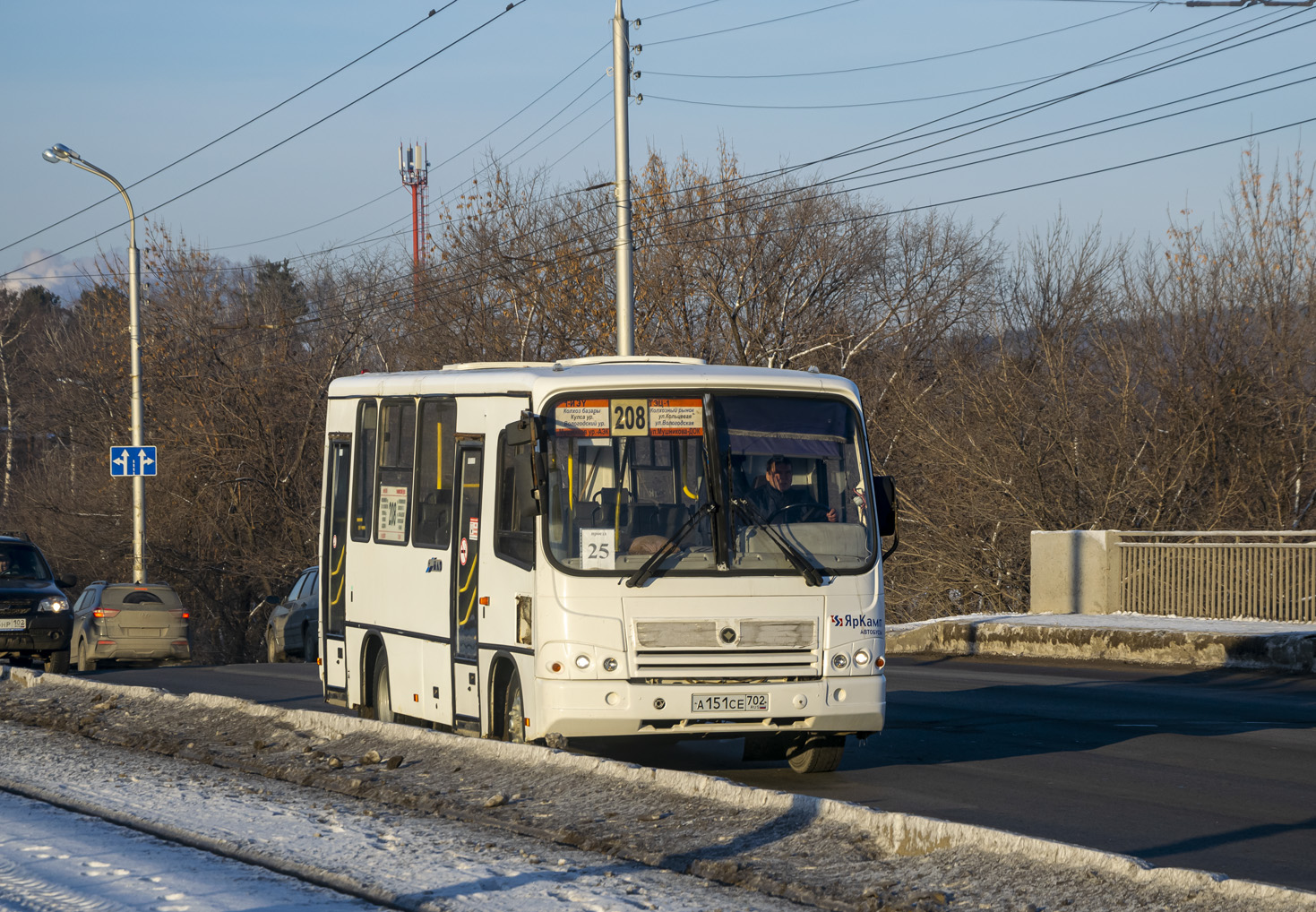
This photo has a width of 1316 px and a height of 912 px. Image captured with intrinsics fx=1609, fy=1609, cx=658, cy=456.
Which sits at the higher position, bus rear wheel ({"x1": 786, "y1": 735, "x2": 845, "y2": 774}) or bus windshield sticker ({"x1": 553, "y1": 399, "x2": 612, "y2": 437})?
bus windshield sticker ({"x1": 553, "y1": 399, "x2": 612, "y2": 437})

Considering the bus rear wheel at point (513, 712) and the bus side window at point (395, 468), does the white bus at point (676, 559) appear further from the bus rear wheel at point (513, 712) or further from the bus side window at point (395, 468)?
the bus side window at point (395, 468)

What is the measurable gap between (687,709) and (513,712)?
1.54 m

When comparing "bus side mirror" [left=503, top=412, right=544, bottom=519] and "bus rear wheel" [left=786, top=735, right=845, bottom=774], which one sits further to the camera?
"bus rear wheel" [left=786, top=735, right=845, bottom=774]

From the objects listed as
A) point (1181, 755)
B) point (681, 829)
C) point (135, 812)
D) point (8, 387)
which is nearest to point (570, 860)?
point (681, 829)

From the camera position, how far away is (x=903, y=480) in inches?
1358

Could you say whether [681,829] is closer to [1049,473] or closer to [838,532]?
[838,532]

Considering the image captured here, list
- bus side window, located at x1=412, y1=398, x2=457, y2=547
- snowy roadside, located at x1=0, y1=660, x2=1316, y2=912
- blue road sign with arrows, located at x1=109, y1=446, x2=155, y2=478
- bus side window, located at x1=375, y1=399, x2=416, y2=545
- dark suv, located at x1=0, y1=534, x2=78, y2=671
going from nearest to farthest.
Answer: snowy roadside, located at x1=0, y1=660, x2=1316, y2=912
bus side window, located at x1=412, y1=398, x2=457, y2=547
bus side window, located at x1=375, y1=399, x2=416, y2=545
dark suv, located at x1=0, y1=534, x2=78, y2=671
blue road sign with arrows, located at x1=109, y1=446, x2=155, y2=478

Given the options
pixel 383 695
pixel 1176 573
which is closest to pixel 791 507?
pixel 383 695

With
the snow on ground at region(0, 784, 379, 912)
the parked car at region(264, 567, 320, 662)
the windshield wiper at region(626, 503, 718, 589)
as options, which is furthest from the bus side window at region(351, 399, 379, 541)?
the parked car at region(264, 567, 320, 662)

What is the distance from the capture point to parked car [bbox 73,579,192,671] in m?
27.0

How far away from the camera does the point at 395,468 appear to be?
1366cm

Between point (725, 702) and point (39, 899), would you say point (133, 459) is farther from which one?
point (39, 899)

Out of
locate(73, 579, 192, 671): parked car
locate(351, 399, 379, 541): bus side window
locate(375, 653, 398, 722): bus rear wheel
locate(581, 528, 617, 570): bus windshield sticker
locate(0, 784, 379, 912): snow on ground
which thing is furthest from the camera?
locate(73, 579, 192, 671): parked car

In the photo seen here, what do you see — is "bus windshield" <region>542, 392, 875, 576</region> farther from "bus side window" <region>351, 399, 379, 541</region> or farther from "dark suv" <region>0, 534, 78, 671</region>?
"dark suv" <region>0, 534, 78, 671</region>
